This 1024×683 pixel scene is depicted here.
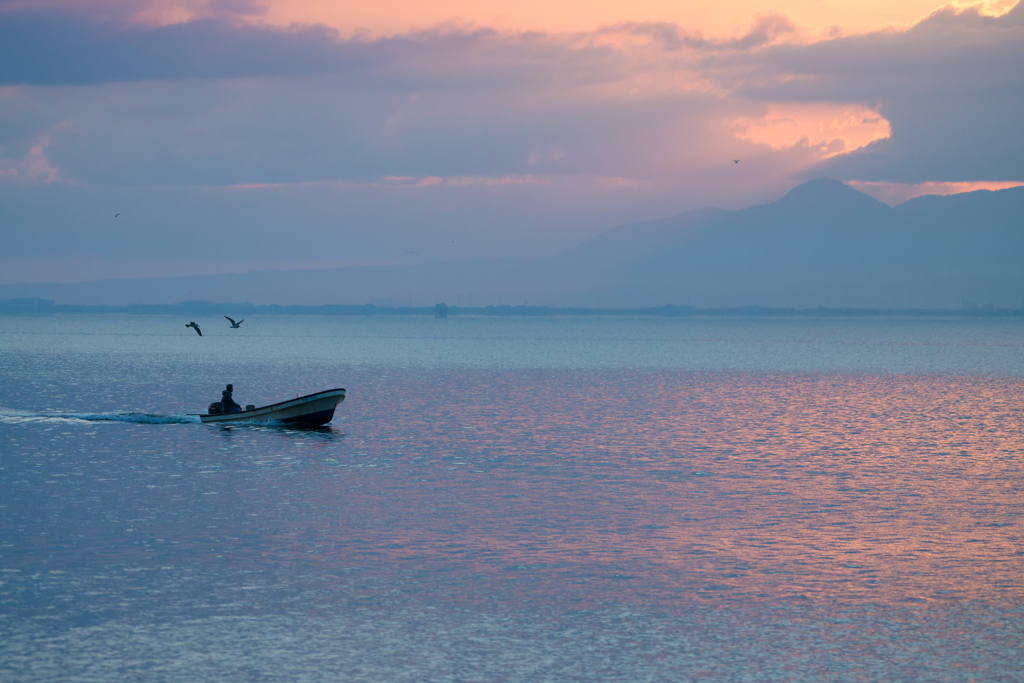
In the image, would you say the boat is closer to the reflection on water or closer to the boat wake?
the reflection on water

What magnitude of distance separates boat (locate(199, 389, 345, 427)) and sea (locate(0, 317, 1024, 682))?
0.90 meters

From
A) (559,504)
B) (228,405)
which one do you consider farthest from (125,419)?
(559,504)

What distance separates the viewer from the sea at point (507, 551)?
65.8ft

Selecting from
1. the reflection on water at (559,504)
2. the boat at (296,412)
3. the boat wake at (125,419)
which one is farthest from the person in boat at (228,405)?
the boat wake at (125,419)

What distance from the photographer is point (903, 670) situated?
19.4 m

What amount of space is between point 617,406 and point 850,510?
44.0 m

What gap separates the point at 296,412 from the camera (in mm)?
58938

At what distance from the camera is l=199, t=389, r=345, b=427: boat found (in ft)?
190

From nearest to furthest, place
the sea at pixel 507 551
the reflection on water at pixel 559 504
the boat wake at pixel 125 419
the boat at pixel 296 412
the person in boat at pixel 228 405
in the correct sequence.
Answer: the sea at pixel 507 551 < the reflection on water at pixel 559 504 < the person in boat at pixel 228 405 < the boat at pixel 296 412 < the boat wake at pixel 125 419

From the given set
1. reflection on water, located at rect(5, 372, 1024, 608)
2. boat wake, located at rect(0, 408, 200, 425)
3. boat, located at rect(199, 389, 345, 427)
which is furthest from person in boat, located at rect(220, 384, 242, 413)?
boat wake, located at rect(0, 408, 200, 425)

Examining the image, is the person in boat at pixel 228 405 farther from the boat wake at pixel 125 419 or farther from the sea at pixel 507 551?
the boat wake at pixel 125 419

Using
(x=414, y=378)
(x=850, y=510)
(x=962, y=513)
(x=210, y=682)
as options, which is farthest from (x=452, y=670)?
(x=414, y=378)

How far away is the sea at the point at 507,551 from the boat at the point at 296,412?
0.90 meters

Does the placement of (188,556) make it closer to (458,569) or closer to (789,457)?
(458,569)
